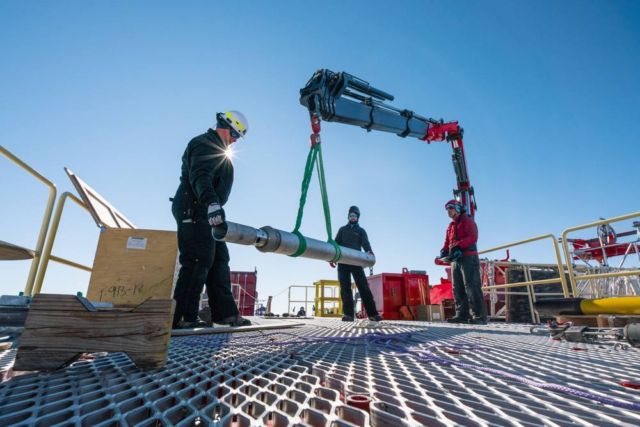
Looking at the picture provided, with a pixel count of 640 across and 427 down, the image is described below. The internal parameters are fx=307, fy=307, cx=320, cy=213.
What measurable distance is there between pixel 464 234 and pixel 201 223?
13.2 ft

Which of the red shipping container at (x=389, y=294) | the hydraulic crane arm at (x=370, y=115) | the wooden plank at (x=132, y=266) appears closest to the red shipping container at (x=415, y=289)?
the red shipping container at (x=389, y=294)

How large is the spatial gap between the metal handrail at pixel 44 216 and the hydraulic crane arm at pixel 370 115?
2.93 m

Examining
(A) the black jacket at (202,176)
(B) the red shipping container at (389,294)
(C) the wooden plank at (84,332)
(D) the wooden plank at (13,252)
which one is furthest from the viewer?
(B) the red shipping container at (389,294)

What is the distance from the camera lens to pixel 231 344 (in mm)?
1852

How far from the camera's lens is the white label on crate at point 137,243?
3.87m

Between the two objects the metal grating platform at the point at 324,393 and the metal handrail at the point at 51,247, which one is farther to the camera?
the metal handrail at the point at 51,247

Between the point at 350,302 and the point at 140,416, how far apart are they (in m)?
4.64

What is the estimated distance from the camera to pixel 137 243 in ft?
12.8

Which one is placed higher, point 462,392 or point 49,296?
point 49,296

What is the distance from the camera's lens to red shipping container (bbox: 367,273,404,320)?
7.07 metres

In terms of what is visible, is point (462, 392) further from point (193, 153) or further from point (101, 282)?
point (101, 282)

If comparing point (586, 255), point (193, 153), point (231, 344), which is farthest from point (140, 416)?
point (586, 255)

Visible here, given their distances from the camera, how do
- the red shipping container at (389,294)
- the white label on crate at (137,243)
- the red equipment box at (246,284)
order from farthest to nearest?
the red equipment box at (246,284), the red shipping container at (389,294), the white label on crate at (137,243)

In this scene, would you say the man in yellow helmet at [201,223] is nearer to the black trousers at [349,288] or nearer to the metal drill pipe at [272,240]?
the metal drill pipe at [272,240]
